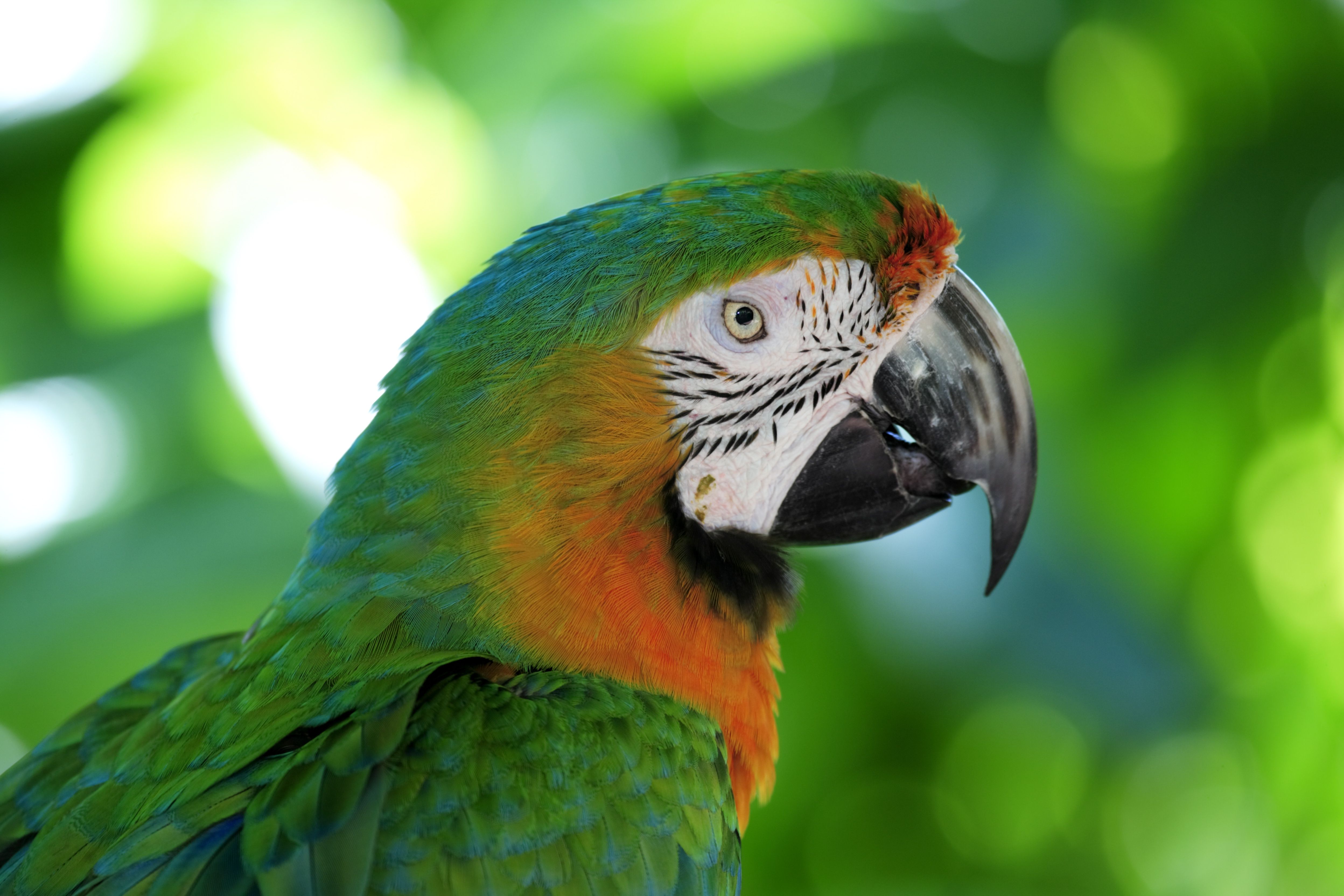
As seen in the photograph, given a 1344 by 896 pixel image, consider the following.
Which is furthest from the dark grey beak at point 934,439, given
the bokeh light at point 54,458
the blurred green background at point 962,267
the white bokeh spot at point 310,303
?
the bokeh light at point 54,458

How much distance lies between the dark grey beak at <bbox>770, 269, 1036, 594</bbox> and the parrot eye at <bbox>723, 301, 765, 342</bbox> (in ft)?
0.43

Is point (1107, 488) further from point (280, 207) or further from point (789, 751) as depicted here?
point (280, 207)

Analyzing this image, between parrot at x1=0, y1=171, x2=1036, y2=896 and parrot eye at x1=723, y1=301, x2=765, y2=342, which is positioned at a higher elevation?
parrot eye at x1=723, y1=301, x2=765, y2=342

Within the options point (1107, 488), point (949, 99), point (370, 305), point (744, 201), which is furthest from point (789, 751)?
point (744, 201)

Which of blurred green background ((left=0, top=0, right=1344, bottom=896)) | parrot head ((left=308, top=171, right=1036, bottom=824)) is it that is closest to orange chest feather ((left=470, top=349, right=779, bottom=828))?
parrot head ((left=308, top=171, right=1036, bottom=824))

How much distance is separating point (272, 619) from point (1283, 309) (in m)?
1.91

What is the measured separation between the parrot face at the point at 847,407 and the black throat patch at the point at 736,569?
0.01 meters

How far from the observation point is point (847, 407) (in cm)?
102

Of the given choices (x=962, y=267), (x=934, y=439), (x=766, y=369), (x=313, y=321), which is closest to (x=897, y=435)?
(x=934, y=439)

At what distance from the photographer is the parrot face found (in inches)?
37.8

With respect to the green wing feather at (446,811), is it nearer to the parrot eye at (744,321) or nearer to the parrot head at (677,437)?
the parrot head at (677,437)

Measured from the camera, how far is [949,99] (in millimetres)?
2074

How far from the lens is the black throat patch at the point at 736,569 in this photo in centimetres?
97

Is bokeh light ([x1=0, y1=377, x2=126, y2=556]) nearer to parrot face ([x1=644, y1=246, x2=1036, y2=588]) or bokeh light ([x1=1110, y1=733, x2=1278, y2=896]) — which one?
parrot face ([x1=644, y1=246, x2=1036, y2=588])
